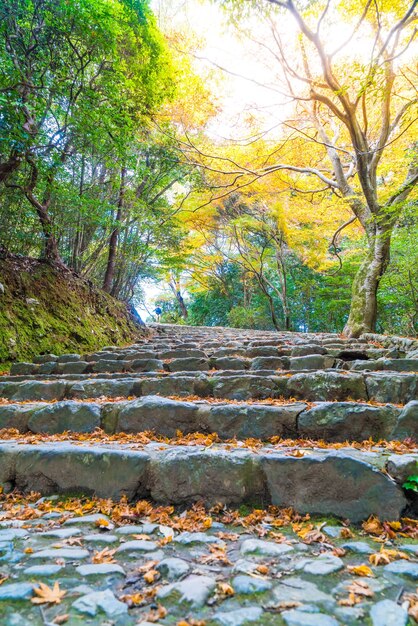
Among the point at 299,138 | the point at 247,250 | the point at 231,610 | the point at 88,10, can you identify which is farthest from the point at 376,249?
the point at 247,250

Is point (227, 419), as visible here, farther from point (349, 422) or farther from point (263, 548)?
point (263, 548)

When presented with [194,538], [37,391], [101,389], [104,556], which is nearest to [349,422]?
[194,538]

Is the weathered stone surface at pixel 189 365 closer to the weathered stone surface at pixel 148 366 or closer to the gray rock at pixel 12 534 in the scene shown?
the weathered stone surface at pixel 148 366

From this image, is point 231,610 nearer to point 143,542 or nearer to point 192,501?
point 143,542

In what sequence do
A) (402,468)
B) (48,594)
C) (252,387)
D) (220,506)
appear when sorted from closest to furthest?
1. (48,594)
2. (402,468)
3. (220,506)
4. (252,387)

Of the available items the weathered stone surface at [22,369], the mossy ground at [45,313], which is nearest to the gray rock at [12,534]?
the weathered stone surface at [22,369]

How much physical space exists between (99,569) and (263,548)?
589mm

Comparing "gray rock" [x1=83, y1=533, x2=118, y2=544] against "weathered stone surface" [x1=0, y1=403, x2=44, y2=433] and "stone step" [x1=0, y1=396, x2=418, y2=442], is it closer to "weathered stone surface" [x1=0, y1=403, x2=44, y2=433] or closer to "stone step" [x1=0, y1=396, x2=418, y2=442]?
"stone step" [x1=0, y1=396, x2=418, y2=442]

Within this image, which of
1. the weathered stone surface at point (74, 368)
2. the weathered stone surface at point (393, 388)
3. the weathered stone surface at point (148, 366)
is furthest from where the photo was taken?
the weathered stone surface at point (74, 368)

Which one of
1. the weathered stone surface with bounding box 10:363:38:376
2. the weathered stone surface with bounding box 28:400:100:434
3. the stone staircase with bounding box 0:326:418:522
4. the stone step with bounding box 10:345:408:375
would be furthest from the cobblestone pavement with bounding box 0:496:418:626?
the weathered stone surface with bounding box 10:363:38:376

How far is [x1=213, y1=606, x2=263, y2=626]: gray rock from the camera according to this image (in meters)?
0.94

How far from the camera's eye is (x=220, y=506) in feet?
5.50

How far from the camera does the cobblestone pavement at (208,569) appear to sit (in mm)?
966

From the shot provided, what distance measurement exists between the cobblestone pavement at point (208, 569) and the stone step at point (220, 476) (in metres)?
0.08
